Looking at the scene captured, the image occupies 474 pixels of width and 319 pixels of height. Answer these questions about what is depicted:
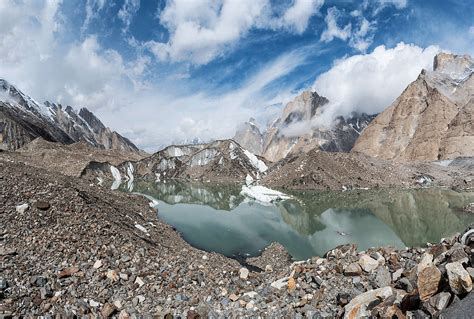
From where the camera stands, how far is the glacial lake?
1241 inches

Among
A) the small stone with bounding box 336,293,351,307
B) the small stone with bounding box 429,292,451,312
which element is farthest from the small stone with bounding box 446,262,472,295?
the small stone with bounding box 336,293,351,307

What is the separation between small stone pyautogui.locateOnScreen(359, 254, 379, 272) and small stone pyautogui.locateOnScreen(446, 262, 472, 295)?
11.3 feet

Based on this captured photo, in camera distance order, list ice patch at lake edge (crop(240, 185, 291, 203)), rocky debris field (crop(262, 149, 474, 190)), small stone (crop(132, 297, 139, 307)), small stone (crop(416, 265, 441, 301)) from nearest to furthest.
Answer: small stone (crop(416, 265, 441, 301)) → small stone (crop(132, 297, 139, 307)) → ice patch at lake edge (crop(240, 185, 291, 203)) → rocky debris field (crop(262, 149, 474, 190))

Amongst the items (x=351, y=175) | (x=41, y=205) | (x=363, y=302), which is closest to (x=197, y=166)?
(x=351, y=175)

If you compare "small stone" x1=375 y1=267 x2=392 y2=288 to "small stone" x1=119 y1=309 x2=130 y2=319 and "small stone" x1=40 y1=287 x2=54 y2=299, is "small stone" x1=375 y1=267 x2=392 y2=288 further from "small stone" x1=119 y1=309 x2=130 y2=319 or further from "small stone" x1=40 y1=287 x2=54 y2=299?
"small stone" x1=40 y1=287 x2=54 y2=299

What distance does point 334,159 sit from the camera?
96.1 m

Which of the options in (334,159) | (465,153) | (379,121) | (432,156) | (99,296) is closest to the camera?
(99,296)

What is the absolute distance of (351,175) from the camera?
91.0 meters

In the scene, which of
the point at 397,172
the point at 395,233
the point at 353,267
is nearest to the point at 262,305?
the point at 353,267

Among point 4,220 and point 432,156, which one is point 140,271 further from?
point 432,156

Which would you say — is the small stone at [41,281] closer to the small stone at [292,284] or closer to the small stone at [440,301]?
the small stone at [292,284]

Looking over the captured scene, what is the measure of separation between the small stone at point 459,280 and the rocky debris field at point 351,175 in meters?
79.2

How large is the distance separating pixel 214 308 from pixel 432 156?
154446 millimetres

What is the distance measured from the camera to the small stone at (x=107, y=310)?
9711mm
